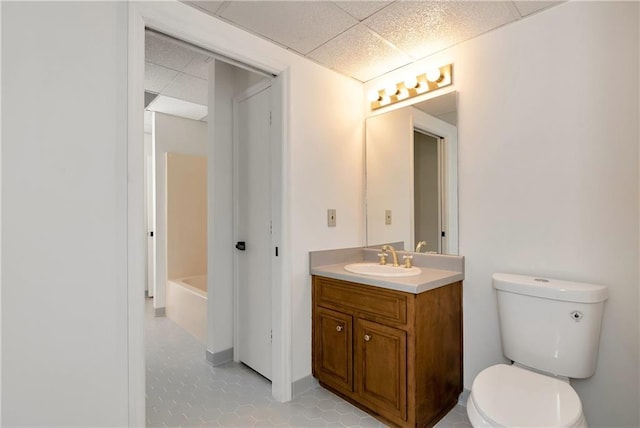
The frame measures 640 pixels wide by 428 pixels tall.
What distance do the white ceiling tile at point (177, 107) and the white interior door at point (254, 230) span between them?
3.89 ft

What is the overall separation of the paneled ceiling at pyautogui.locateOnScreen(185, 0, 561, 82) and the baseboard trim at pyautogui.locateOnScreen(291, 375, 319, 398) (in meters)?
2.12

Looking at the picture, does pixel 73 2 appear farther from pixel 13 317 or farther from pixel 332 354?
pixel 332 354

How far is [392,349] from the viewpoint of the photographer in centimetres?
173

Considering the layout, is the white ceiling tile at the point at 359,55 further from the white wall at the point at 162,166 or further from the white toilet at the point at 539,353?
the white wall at the point at 162,166

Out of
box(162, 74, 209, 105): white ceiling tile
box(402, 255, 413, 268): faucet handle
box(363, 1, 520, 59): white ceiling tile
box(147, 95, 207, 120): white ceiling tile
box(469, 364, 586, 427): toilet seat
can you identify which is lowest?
box(469, 364, 586, 427): toilet seat

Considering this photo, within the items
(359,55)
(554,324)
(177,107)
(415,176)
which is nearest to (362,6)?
(359,55)

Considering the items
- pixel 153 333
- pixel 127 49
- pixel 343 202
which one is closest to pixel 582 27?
pixel 343 202

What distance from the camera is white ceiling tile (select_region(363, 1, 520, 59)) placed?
5.35 ft

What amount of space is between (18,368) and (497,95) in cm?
254

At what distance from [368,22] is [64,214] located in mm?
1715

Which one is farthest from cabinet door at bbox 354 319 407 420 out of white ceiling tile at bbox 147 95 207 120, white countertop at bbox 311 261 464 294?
white ceiling tile at bbox 147 95 207 120

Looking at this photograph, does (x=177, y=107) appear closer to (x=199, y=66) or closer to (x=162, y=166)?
(x=162, y=166)

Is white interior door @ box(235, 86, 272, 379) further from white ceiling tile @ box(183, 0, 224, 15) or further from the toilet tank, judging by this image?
the toilet tank

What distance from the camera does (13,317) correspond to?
1196 millimetres
